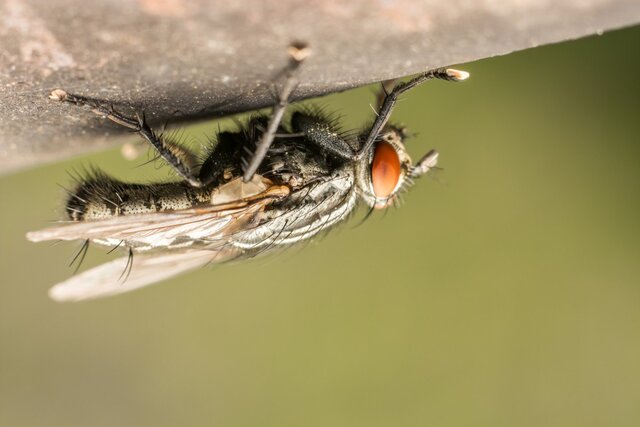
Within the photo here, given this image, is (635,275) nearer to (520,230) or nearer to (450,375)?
(520,230)

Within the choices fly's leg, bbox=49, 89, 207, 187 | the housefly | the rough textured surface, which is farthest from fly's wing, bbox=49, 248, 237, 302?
the rough textured surface

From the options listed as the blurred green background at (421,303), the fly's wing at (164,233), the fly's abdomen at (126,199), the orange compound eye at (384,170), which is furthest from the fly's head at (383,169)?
the blurred green background at (421,303)

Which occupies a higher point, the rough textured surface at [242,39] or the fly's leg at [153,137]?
the fly's leg at [153,137]

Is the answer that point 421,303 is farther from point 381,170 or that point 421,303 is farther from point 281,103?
point 281,103

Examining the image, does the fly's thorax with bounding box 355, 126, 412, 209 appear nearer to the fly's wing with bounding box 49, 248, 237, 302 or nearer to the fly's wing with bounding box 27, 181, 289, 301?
the fly's wing with bounding box 27, 181, 289, 301

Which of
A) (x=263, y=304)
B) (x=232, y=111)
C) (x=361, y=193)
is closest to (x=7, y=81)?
(x=232, y=111)

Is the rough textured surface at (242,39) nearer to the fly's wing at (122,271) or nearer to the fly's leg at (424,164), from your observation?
the fly's leg at (424,164)

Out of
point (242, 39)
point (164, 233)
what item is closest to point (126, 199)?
point (164, 233)

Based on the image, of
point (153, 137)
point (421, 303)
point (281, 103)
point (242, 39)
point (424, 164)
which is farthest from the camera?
point (421, 303)
